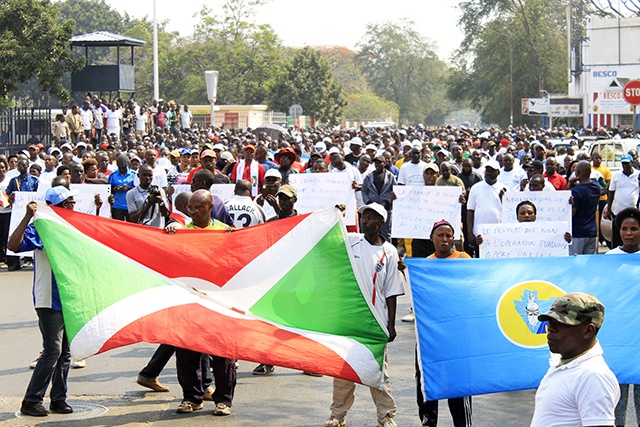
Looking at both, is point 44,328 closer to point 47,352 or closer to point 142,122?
point 47,352

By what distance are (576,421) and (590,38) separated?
63.4 metres

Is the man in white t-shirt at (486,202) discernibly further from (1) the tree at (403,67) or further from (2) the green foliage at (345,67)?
(1) the tree at (403,67)

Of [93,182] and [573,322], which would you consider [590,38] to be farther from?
[573,322]

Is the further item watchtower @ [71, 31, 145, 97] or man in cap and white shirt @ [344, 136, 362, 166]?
A: watchtower @ [71, 31, 145, 97]

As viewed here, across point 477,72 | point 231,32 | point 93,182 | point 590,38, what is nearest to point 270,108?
point 231,32

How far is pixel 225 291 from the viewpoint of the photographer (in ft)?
26.0

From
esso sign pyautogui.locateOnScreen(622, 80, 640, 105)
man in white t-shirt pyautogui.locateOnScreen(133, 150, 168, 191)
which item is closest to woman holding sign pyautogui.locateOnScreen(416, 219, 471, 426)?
man in white t-shirt pyautogui.locateOnScreen(133, 150, 168, 191)

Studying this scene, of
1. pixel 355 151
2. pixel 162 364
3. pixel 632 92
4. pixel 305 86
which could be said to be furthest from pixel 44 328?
pixel 305 86

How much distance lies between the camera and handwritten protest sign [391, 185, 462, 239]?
12.1 meters

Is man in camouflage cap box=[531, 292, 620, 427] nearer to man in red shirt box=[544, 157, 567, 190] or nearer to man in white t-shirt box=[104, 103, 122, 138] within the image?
man in red shirt box=[544, 157, 567, 190]

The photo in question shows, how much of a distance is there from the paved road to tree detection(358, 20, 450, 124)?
400 ft

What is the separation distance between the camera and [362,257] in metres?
7.55

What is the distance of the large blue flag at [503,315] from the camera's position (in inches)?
259

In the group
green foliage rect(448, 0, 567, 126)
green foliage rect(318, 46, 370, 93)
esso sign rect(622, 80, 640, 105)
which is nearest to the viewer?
esso sign rect(622, 80, 640, 105)
